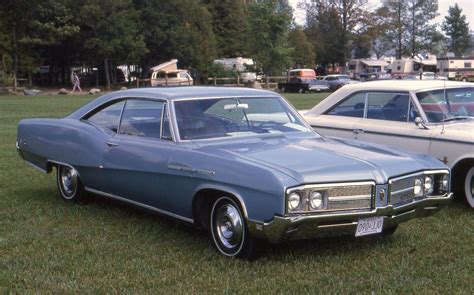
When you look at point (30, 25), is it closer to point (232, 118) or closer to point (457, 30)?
point (232, 118)

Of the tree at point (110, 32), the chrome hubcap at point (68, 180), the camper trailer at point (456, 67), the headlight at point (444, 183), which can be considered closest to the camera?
the headlight at point (444, 183)

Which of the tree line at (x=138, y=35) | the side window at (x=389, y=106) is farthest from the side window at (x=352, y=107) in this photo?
the tree line at (x=138, y=35)

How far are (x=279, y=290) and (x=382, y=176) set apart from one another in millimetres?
1178

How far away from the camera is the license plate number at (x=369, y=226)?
455cm

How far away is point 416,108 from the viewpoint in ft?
23.5

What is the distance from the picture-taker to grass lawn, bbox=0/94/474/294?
4.27 m

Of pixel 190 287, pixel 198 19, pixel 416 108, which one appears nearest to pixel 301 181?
pixel 190 287

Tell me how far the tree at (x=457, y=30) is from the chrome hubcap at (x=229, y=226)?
107089mm

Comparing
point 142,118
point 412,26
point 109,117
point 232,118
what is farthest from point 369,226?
point 412,26

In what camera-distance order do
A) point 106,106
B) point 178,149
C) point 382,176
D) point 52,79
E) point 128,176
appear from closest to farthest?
point 382,176, point 178,149, point 128,176, point 106,106, point 52,79

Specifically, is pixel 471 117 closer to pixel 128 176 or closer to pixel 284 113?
pixel 284 113

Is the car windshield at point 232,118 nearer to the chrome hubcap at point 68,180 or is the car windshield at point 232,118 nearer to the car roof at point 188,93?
the car roof at point 188,93

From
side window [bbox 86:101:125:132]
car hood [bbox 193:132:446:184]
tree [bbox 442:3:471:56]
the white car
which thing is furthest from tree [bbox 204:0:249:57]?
car hood [bbox 193:132:446:184]

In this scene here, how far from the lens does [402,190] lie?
188 inches
